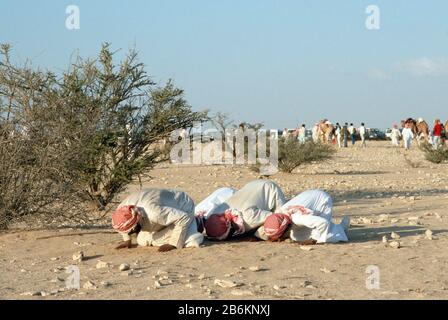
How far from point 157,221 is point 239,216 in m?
1.07

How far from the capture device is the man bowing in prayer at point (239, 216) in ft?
33.1

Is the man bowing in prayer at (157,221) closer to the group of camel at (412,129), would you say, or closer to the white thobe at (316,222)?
the white thobe at (316,222)

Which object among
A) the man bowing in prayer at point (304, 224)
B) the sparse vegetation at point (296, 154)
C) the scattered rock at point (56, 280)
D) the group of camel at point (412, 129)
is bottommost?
the scattered rock at point (56, 280)

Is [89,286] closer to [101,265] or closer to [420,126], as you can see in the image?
[101,265]

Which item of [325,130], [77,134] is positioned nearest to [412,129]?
[325,130]

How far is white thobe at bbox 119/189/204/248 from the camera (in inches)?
374

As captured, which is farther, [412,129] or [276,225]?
[412,129]

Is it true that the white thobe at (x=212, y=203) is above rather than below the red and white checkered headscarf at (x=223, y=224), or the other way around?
above

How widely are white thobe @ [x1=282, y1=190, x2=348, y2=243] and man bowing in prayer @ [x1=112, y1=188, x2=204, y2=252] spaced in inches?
44.1

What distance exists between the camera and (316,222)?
981 centimetres

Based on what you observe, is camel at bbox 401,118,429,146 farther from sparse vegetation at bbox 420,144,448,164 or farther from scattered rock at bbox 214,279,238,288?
scattered rock at bbox 214,279,238,288

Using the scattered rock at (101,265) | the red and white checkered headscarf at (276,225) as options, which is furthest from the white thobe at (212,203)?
the scattered rock at (101,265)
